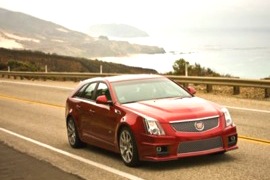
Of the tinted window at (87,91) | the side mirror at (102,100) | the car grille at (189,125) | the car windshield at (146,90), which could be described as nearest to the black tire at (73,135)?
the tinted window at (87,91)

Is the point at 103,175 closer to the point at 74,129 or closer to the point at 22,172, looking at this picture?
the point at 22,172

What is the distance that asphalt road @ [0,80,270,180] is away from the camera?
27.9ft

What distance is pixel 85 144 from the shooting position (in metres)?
11.7

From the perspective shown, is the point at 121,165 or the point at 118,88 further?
the point at 118,88

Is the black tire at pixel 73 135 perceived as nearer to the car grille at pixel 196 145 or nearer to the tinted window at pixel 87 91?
the tinted window at pixel 87 91

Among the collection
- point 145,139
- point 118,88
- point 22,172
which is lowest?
point 22,172

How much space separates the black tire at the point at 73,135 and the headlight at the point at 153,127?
3.09 meters

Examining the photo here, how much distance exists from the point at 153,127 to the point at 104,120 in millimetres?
1522

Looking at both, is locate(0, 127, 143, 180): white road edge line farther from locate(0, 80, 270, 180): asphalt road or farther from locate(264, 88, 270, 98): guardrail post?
locate(264, 88, 270, 98): guardrail post

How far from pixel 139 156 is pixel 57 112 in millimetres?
10378

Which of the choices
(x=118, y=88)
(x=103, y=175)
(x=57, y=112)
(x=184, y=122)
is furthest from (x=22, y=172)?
(x=57, y=112)

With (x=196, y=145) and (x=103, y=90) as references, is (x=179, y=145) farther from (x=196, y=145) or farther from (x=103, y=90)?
(x=103, y=90)

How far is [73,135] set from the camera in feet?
38.1

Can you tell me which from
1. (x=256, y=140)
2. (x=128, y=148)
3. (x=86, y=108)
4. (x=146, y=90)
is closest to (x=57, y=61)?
(x=86, y=108)
